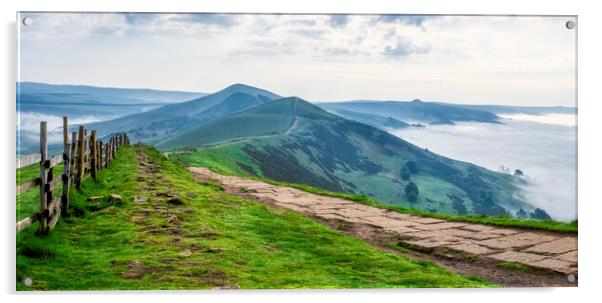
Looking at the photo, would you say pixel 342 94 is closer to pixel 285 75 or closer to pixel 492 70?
pixel 285 75

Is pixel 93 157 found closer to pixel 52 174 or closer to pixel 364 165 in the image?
pixel 52 174

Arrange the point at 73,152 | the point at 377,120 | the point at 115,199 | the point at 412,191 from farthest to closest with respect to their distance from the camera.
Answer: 1. the point at 412,191
2. the point at 73,152
3. the point at 377,120
4. the point at 115,199

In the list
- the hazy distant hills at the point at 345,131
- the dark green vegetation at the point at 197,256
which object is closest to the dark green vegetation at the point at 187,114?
the hazy distant hills at the point at 345,131

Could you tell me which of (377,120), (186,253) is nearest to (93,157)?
(186,253)

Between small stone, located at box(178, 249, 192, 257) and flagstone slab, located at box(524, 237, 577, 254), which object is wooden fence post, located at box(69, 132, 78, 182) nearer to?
small stone, located at box(178, 249, 192, 257)

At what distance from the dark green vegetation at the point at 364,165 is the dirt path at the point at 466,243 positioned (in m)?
0.45

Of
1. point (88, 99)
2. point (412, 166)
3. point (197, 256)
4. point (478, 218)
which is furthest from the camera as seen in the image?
point (412, 166)

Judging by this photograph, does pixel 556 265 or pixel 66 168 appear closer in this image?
pixel 556 265

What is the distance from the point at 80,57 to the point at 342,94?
4.57m

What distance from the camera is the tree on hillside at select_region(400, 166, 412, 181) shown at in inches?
460

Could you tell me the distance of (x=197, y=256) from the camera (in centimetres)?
819

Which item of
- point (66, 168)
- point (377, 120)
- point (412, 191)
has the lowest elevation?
point (412, 191)

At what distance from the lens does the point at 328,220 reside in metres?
11.7

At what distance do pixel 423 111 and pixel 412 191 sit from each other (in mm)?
2326
